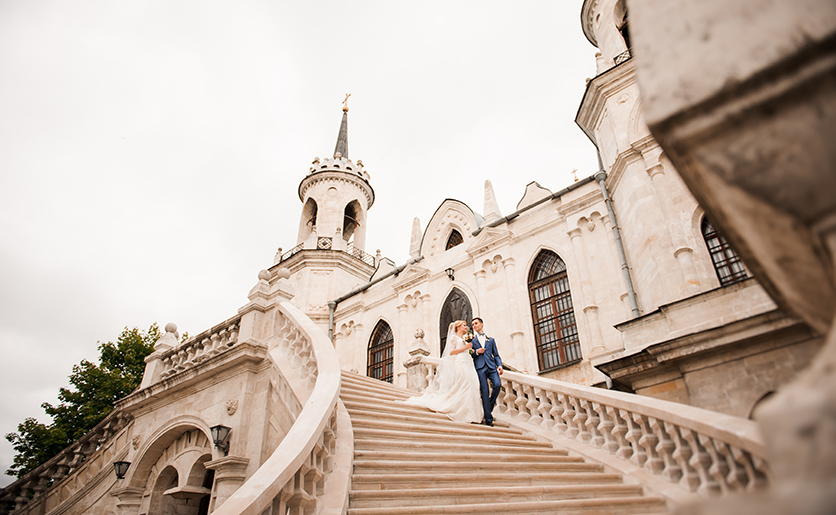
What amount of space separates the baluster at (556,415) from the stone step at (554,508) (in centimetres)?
237

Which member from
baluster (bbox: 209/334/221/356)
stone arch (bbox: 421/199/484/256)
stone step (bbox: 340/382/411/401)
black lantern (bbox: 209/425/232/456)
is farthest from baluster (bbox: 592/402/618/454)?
stone arch (bbox: 421/199/484/256)

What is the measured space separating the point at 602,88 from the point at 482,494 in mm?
12596

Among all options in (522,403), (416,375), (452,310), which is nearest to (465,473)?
(522,403)

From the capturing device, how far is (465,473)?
18.9ft

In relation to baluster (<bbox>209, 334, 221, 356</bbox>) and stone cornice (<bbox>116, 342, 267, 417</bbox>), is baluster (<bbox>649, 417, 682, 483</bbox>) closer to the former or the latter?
stone cornice (<bbox>116, 342, 267, 417</bbox>)

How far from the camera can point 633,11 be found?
5.41 feet

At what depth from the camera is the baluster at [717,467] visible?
435cm

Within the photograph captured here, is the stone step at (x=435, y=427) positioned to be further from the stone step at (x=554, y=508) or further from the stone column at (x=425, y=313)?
the stone column at (x=425, y=313)

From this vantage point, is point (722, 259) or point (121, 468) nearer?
point (722, 259)

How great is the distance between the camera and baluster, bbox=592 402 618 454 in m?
6.38

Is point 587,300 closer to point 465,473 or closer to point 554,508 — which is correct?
point 465,473

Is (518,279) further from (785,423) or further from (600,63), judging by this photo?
(785,423)

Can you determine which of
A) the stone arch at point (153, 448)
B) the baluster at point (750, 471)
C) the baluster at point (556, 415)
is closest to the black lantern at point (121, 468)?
the stone arch at point (153, 448)

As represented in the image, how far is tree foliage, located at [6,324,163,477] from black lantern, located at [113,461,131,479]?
15066 mm
